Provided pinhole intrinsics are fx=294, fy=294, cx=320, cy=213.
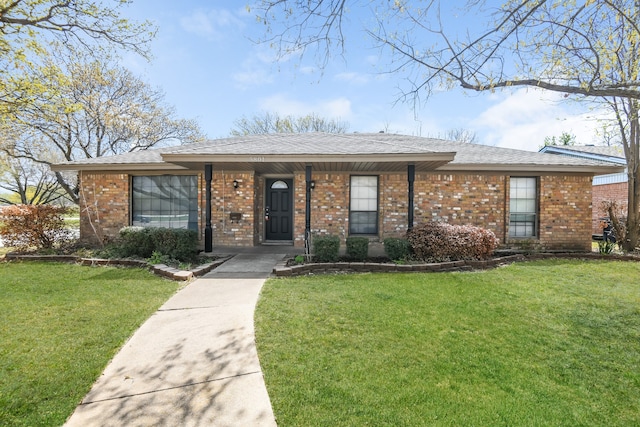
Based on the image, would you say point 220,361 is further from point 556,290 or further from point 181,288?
point 556,290

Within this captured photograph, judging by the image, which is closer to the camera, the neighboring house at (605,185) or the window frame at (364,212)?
the window frame at (364,212)

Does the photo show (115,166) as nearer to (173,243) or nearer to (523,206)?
(173,243)

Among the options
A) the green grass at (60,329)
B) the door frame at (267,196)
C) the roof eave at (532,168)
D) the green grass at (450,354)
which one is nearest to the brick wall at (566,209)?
the roof eave at (532,168)

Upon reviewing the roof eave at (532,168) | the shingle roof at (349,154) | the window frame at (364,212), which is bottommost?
the window frame at (364,212)

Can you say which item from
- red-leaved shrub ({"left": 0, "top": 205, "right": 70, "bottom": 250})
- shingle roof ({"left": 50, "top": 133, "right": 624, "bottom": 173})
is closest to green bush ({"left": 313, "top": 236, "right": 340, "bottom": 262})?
shingle roof ({"left": 50, "top": 133, "right": 624, "bottom": 173})

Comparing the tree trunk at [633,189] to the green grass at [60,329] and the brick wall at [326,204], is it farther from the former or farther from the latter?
the green grass at [60,329]

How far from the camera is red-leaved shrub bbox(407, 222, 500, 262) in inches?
259

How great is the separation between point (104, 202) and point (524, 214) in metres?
13.1

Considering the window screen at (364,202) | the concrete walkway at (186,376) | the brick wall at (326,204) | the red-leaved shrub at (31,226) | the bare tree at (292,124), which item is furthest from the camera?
the bare tree at (292,124)

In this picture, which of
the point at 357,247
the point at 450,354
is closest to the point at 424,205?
the point at 357,247

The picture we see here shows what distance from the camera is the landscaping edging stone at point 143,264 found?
5.57 m

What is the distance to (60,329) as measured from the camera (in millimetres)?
3338

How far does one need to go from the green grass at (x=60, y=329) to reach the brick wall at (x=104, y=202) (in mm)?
3389

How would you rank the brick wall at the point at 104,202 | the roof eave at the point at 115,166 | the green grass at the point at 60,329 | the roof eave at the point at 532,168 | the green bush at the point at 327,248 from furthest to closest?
1. the brick wall at the point at 104,202
2. the roof eave at the point at 115,166
3. the roof eave at the point at 532,168
4. the green bush at the point at 327,248
5. the green grass at the point at 60,329
